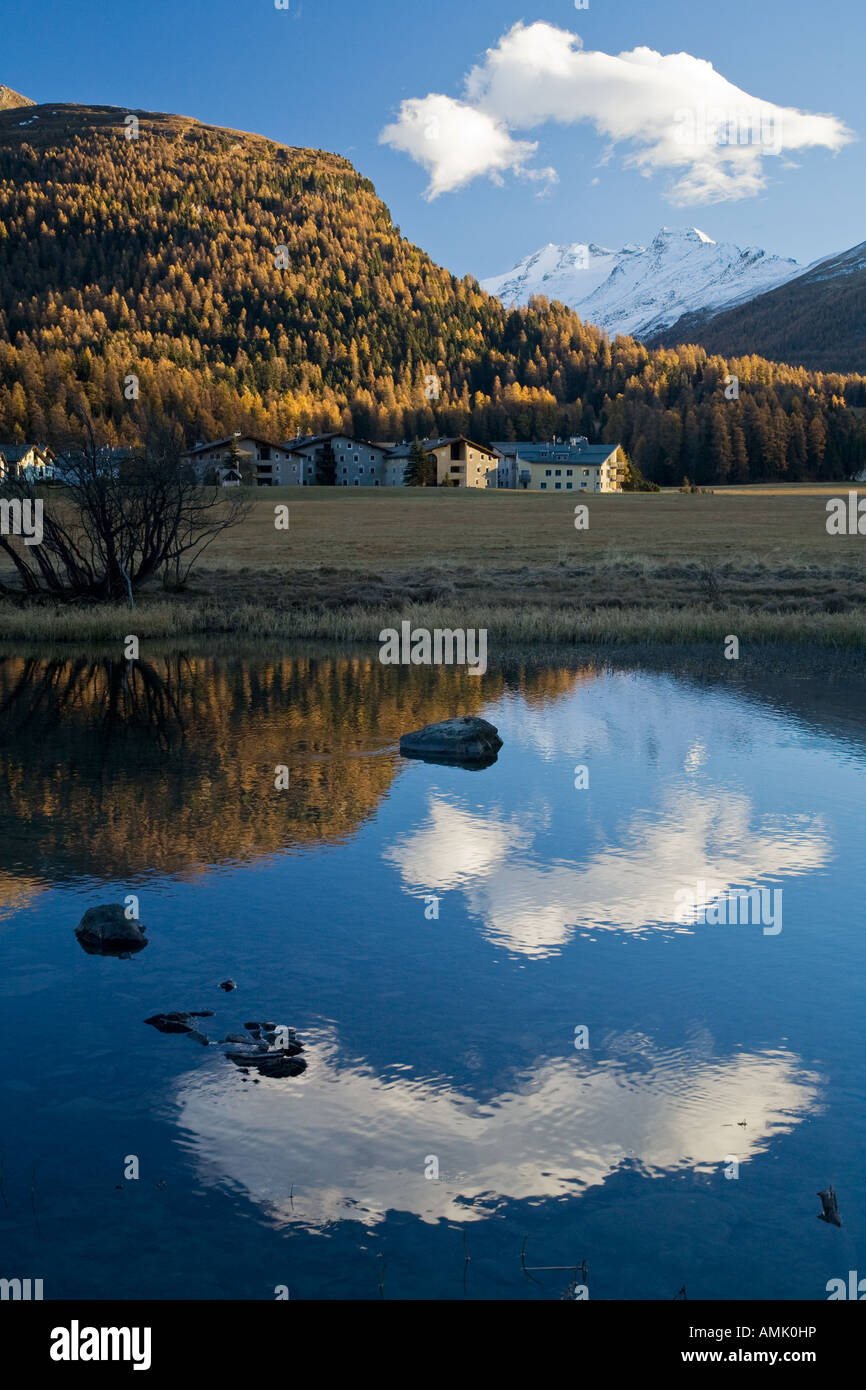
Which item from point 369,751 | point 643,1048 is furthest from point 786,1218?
point 369,751

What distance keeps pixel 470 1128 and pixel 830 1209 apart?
226 cm

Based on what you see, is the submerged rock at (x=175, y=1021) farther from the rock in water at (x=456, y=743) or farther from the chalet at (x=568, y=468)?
the chalet at (x=568, y=468)

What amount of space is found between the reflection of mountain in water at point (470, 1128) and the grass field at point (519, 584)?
79.6 ft

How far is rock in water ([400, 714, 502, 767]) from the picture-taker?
60.8 ft

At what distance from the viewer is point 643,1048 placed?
8461mm

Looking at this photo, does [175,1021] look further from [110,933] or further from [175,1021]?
[110,933]

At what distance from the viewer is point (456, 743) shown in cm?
1870

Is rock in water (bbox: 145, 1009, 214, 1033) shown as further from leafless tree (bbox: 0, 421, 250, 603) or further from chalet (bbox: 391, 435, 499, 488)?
chalet (bbox: 391, 435, 499, 488)

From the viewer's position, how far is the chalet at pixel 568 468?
454 feet

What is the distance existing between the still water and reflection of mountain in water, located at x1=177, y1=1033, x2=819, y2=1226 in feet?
0.08

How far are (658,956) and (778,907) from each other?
193 cm

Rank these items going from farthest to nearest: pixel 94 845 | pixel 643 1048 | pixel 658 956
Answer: pixel 94 845 → pixel 658 956 → pixel 643 1048

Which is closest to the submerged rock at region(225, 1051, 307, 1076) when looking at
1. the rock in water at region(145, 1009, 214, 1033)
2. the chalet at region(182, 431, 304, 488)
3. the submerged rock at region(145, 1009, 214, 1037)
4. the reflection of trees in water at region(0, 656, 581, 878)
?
the submerged rock at region(145, 1009, 214, 1037)

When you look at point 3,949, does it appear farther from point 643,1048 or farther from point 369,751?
point 369,751
